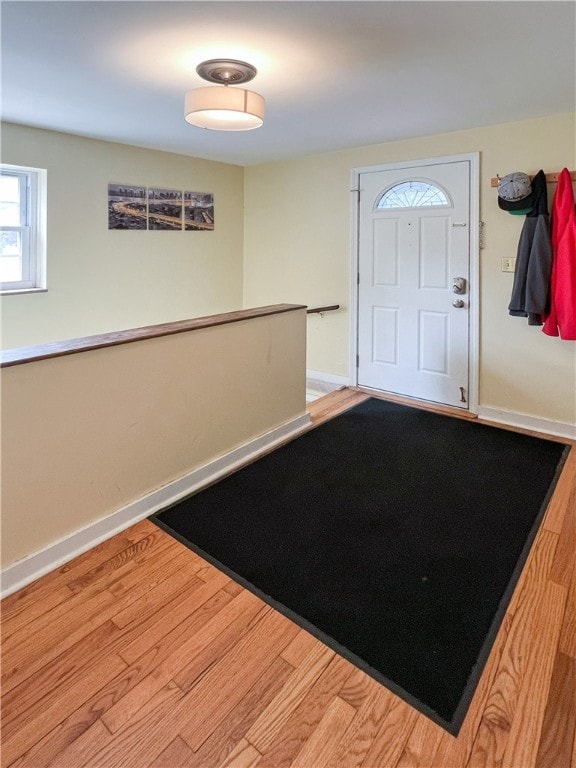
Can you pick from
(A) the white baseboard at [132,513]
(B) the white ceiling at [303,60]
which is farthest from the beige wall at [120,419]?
(B) the white ceiling at [303,60]

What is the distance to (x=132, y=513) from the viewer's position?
2.37 m

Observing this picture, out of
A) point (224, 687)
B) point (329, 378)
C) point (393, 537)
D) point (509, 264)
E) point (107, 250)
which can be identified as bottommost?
point (224, 687)

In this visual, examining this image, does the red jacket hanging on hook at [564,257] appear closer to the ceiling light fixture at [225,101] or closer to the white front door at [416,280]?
the white front door at [416,280]

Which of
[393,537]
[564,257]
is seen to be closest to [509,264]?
[564,257]

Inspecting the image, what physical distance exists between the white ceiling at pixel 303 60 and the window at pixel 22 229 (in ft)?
1.35

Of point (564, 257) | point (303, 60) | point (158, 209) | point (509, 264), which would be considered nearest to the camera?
point (303, 60)

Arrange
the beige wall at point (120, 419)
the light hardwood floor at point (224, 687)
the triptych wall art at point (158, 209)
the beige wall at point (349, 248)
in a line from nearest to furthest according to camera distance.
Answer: the light hardwood floor at point (224, 687) → the beige wall at point (120, 419) → the beige wall at point (349, 248) → the triptych wall art at point (158, 209)

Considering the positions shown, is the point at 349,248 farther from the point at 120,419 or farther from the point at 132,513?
the point at 132,513

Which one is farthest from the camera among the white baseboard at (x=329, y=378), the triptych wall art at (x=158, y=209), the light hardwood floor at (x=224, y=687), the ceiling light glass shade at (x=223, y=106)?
the white baseboard at (x=329, y=378)

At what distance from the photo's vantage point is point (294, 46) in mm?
2078

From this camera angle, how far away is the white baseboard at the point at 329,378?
4613 millimetres

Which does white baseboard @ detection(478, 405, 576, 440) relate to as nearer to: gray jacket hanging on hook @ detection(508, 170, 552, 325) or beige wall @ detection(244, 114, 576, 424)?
beige wall @ detection(244, 114, 576, 424)

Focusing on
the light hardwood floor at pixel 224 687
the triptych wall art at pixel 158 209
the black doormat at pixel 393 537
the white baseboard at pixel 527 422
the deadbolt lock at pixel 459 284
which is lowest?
the light hardwood floor at pixel 224 687

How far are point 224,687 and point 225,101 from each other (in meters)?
2.29
